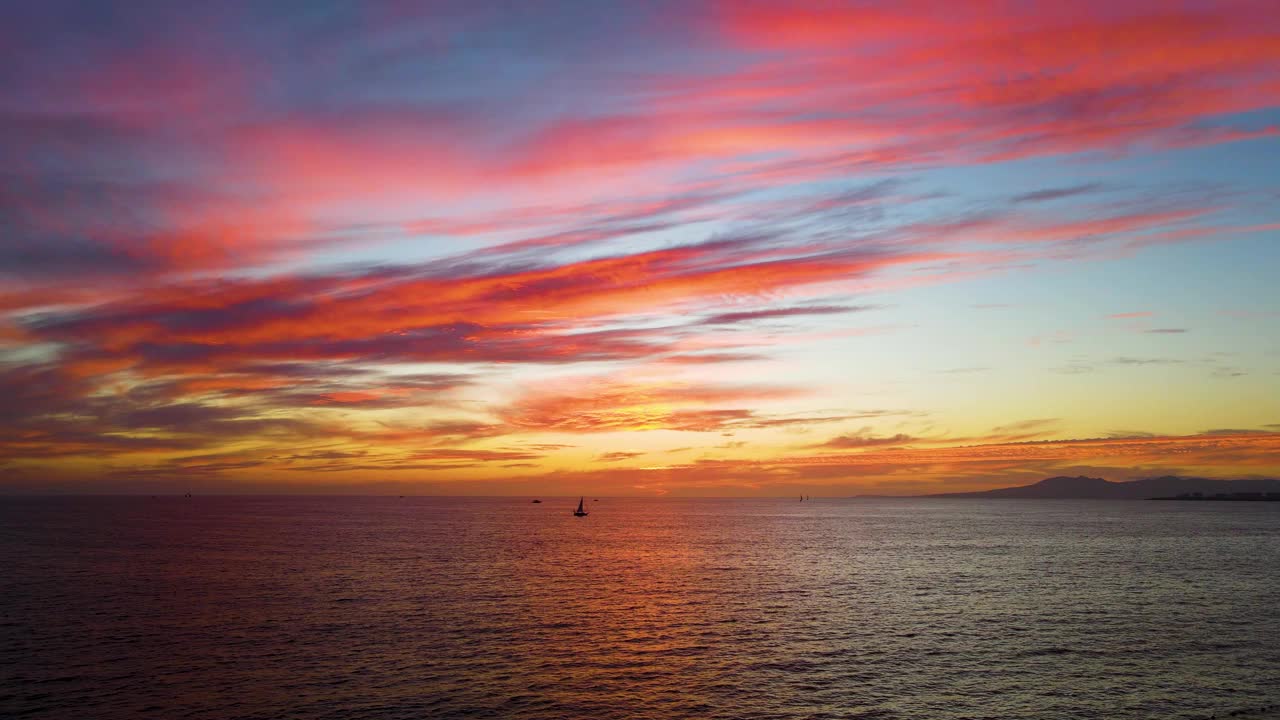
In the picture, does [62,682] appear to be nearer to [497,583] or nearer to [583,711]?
[583,711]

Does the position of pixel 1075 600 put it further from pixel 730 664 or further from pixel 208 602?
pixel 208 602

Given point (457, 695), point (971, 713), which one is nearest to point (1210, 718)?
point (971, 713)

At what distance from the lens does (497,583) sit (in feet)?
326

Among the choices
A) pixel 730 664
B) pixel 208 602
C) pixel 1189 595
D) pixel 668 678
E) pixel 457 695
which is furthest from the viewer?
pixel 1189 595

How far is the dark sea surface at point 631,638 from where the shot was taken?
48219 mm

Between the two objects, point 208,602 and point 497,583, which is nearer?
point 208,602

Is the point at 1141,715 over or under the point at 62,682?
under

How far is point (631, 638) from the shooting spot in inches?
2643

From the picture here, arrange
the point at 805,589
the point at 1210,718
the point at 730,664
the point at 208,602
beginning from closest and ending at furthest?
the point at 1210,718 < the point at 730,664 < the point at 208,602 < the point at 805,589

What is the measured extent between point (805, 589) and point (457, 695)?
182 ft

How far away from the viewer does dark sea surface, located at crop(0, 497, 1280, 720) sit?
48.2 meters

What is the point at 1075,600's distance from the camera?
85.5m

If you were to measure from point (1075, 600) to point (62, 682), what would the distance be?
278 ft

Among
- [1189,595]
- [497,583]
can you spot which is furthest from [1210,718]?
[497,583]
